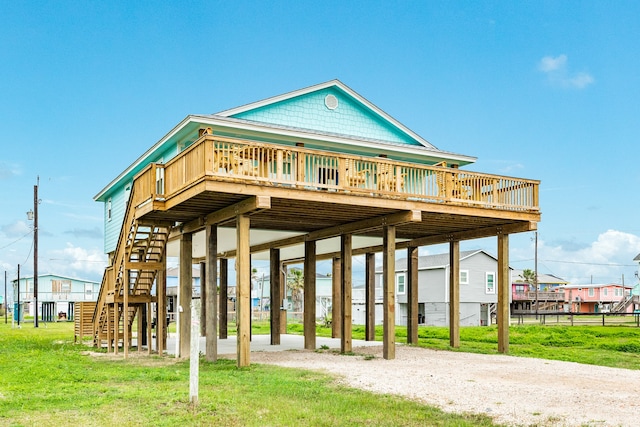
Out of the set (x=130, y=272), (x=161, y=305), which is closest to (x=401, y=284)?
(x=130, y=272)

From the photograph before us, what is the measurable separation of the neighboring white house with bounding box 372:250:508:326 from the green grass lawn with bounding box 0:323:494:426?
117 feet

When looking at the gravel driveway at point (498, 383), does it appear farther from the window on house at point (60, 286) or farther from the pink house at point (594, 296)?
the pink house at point (594, 296)

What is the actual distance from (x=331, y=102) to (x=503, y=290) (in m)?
8.23

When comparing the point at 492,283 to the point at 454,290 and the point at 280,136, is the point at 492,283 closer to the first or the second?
the point at 454,290

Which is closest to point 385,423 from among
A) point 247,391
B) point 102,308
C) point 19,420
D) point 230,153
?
point 247,391

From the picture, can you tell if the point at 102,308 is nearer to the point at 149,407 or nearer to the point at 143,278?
the point at 143,278

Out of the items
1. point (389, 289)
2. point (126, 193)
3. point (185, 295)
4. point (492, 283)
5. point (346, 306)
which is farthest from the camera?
point (492, 283)

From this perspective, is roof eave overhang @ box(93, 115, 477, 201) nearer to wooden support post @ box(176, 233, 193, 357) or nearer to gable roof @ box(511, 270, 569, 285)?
wooden support post @ box(176, 233, 193, 357)

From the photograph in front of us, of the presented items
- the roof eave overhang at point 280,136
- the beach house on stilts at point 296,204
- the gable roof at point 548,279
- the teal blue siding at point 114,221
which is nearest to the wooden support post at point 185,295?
the beach house on stilts at point 296,204

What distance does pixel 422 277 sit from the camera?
170 feet

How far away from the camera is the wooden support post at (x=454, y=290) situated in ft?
71.7

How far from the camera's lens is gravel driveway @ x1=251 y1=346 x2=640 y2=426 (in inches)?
399

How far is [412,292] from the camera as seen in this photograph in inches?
918

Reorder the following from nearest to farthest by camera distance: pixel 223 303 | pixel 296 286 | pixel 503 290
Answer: pixel 503 290
pixel 223 303
pixel 296 286
